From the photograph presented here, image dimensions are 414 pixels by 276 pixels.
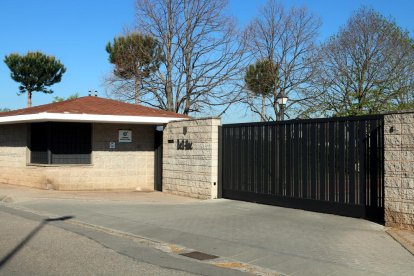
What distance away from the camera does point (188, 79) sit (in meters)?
30.6

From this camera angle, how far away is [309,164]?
11484 millimetres

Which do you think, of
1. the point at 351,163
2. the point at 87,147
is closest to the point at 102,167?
the point at 87,147

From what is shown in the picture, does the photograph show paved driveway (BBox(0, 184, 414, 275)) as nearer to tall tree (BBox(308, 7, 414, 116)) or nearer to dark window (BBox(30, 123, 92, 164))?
dark window (BBox(30, 123, 92, 164))

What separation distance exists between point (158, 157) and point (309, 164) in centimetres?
766

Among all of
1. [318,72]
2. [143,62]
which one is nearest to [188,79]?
[143,62]

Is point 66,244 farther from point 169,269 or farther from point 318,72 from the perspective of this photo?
point 318,72

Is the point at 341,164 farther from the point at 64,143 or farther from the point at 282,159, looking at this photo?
the point at 64,143

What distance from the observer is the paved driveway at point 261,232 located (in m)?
6.85

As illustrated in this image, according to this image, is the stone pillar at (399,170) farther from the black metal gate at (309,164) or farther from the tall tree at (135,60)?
the tall tree at (135,60)

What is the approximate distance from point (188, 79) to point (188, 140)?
1585cm

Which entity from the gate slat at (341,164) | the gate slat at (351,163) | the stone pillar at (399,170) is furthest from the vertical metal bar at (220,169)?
the stone pillar at (399,170)

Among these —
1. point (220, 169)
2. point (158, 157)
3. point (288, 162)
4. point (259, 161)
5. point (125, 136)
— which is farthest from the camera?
point (125, 136)

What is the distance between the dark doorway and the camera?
1756cm

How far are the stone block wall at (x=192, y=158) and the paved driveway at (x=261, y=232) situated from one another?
922 mm
